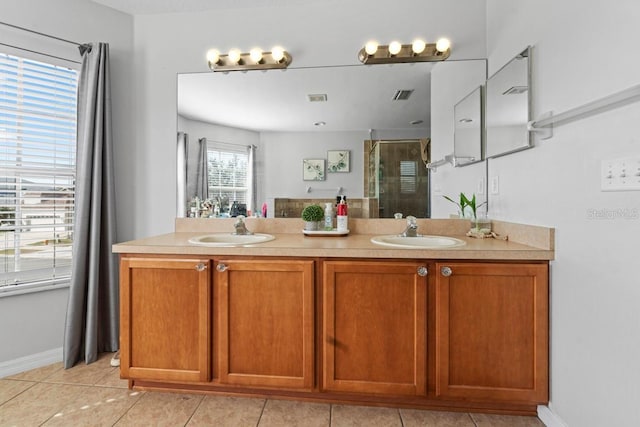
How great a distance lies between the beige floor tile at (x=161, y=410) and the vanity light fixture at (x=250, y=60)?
2.08 meters

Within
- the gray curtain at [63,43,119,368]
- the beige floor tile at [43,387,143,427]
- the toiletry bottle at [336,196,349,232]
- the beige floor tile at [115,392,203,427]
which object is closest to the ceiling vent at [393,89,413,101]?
the toiletry bottle at [336,196,349,232]

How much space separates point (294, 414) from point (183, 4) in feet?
8.77

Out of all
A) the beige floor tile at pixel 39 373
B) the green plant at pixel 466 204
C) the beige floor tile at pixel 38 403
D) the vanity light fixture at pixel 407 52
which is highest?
the vanity light fixture at pixel 407 52

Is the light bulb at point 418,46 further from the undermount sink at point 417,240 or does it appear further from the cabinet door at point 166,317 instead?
the cabinet door at point 166,317

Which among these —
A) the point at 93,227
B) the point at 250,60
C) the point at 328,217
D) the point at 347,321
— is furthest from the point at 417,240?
the point at 93,227

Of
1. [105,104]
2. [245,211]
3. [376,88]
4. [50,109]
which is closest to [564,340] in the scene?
[376,88]

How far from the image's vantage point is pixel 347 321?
1589 millimetres

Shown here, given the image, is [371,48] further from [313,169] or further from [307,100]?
[313,169]

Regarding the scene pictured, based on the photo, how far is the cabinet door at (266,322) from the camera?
161 cm

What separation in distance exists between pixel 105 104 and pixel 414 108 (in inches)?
83.0

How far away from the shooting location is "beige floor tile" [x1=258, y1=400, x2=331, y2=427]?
1562 millimetres

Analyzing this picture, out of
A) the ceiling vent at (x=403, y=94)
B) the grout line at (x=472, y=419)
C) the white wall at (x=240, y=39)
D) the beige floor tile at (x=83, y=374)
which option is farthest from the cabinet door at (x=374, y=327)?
the beige floor tile at (x=83, y=374)

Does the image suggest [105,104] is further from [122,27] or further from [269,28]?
[269,28]

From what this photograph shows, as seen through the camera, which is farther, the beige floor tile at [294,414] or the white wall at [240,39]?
the white wall at [240,39]
